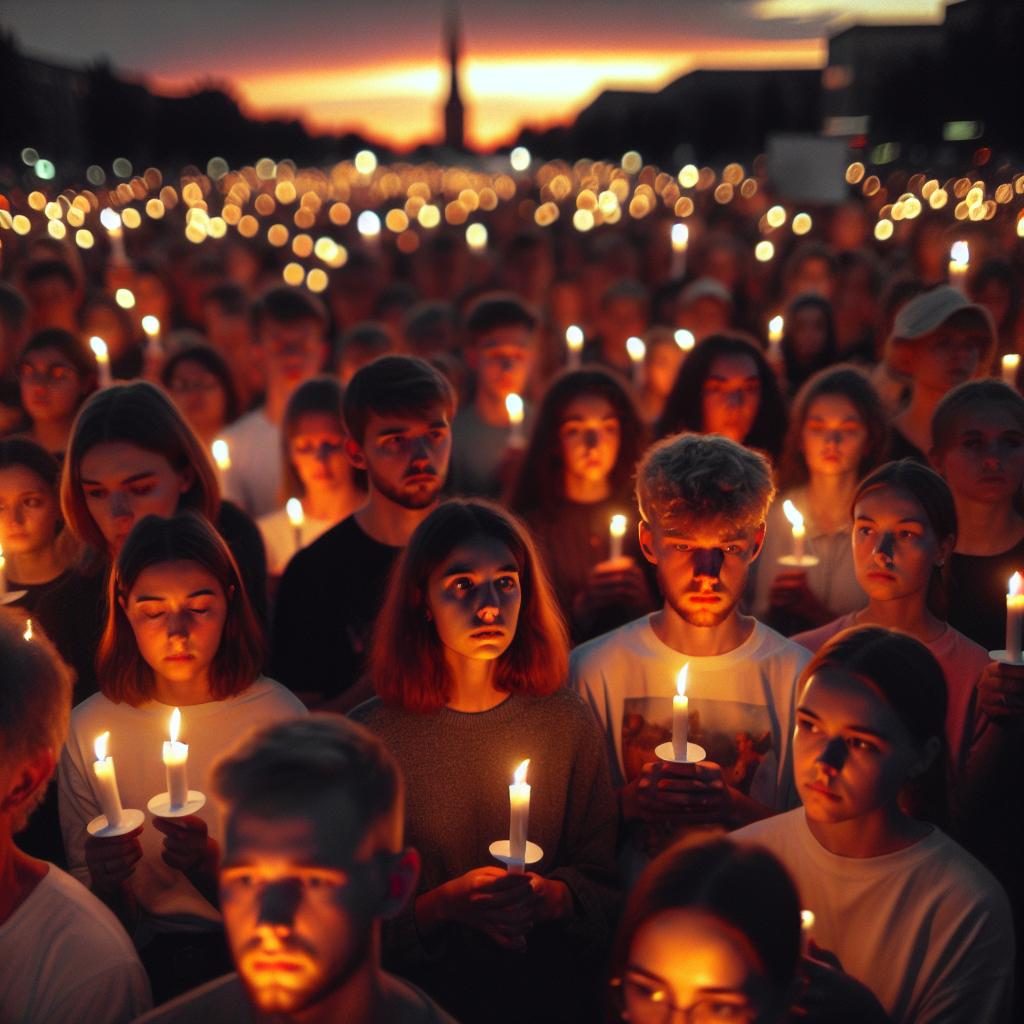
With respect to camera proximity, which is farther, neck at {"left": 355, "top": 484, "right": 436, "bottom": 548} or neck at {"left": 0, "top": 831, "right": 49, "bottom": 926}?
neck at {"left": 355, "top": 484, "right": 436, "bottom": 548}

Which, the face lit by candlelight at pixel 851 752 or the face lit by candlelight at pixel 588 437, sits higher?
the face lit by candlelight at pixel 588 437

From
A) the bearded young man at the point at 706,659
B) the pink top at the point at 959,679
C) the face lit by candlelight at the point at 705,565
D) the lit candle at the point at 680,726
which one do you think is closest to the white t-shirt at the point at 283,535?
the bearded young man at the point at 706,659

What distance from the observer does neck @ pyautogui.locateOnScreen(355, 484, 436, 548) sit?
156 inches

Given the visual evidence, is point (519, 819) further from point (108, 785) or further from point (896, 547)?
point (896, 547)

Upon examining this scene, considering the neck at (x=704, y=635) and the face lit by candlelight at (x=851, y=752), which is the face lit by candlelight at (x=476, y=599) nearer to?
the neck at (x=704, y=635)

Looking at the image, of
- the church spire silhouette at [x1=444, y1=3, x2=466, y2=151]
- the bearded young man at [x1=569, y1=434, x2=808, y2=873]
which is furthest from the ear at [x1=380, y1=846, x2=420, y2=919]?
the church spire silhouette at [x1=444, y1=3, x2=466, y2=151]

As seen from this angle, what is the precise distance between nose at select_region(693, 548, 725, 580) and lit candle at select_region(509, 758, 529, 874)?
959 millimetres

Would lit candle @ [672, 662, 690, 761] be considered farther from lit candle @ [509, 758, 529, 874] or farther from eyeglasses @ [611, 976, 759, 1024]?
eyeglasses @ [611, 976, 759, 1024]

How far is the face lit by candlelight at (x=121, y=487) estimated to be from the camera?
12.1 feet

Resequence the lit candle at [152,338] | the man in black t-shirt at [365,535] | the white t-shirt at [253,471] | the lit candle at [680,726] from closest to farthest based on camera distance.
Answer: the lit candle at [680,726] < the man in black t-shirt at [365,535] < the white t-shirt at [253,471] < the lit candle at [152,338]

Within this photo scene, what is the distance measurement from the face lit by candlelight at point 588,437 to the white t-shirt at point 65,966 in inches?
105

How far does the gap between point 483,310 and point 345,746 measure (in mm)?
4145

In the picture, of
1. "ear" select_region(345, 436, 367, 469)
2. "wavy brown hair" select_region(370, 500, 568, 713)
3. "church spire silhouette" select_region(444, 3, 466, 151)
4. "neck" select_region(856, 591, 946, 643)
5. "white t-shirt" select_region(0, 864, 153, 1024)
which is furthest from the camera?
"church spire silhouette" select_region(444, 3, 466, 151)

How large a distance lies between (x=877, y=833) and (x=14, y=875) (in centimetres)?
166
